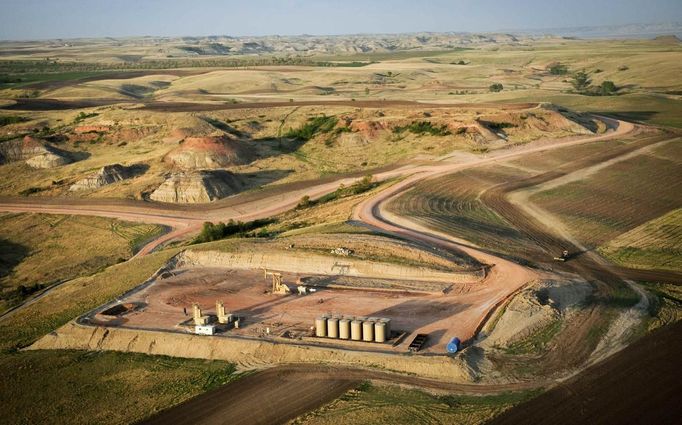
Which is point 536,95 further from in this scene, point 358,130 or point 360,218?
point 360,218

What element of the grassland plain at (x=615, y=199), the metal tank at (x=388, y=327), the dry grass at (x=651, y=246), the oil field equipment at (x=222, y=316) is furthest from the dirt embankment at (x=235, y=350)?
the grassland plain at (x=615, y=199)

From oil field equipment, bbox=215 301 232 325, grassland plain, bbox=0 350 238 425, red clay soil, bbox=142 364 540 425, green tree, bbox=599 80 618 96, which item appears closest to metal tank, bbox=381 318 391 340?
red clay soil, bbox=142 364 540 425

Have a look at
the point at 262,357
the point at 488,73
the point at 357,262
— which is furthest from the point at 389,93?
the point at 262,357

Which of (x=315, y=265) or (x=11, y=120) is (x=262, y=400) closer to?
(x=315, y=265)

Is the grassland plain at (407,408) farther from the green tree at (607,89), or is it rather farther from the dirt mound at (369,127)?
the green tree at (607,89)

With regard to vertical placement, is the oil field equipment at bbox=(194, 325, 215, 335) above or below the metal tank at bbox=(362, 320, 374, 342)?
below

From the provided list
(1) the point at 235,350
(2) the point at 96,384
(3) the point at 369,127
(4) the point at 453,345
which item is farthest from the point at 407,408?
(3) the point at 369,127

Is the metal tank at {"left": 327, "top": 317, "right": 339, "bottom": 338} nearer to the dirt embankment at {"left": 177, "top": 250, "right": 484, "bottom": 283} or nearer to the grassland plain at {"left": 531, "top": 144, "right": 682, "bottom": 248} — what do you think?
the dirt embankment at {"left": 177, "top": 250, "right": 484, "bottom": 283}
